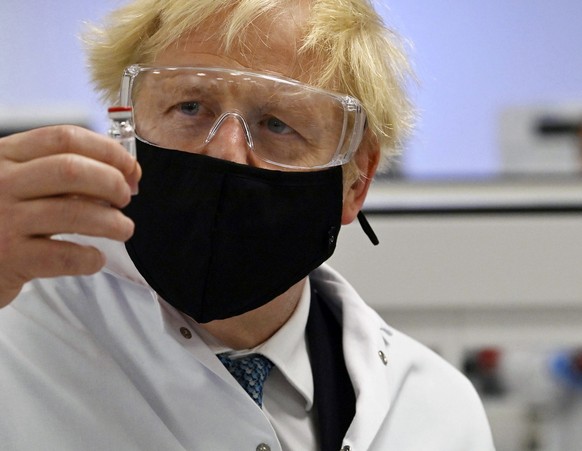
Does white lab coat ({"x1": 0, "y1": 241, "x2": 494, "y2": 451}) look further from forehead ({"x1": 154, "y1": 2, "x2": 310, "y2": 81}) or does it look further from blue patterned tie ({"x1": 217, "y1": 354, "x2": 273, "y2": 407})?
forehead ({"x1": 154, "y1": 2, "x2": 310, "y2": 81})

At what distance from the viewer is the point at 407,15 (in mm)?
3598

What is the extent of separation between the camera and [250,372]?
5.71 feet

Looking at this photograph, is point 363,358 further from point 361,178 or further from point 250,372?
point 361,178

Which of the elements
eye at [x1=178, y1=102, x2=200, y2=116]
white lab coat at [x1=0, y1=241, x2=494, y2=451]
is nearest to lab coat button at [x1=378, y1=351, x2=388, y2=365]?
white lab coat at [x1=0, y1=241, x2=494, y2=451]

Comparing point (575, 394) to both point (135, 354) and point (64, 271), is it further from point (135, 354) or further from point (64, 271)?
point (64, 271)

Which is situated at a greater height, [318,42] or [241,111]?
[318,42]

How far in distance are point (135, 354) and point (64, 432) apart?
0.21 metres

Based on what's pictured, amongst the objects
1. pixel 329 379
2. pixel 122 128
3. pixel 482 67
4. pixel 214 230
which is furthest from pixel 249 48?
pixel 482 67

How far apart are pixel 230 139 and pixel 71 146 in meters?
0.51

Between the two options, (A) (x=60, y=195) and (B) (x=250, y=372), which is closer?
(A) (x=60, y=195)

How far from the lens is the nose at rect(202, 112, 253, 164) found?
156 centimetres

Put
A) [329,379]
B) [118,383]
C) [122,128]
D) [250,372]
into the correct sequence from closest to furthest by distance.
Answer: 1. [122,128]
2. [118,383]
3. [250,372]
4. [329,379]

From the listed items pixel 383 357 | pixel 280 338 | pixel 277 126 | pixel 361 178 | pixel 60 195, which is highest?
pixel 60 195

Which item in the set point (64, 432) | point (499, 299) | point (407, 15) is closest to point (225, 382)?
point (64, 432)
